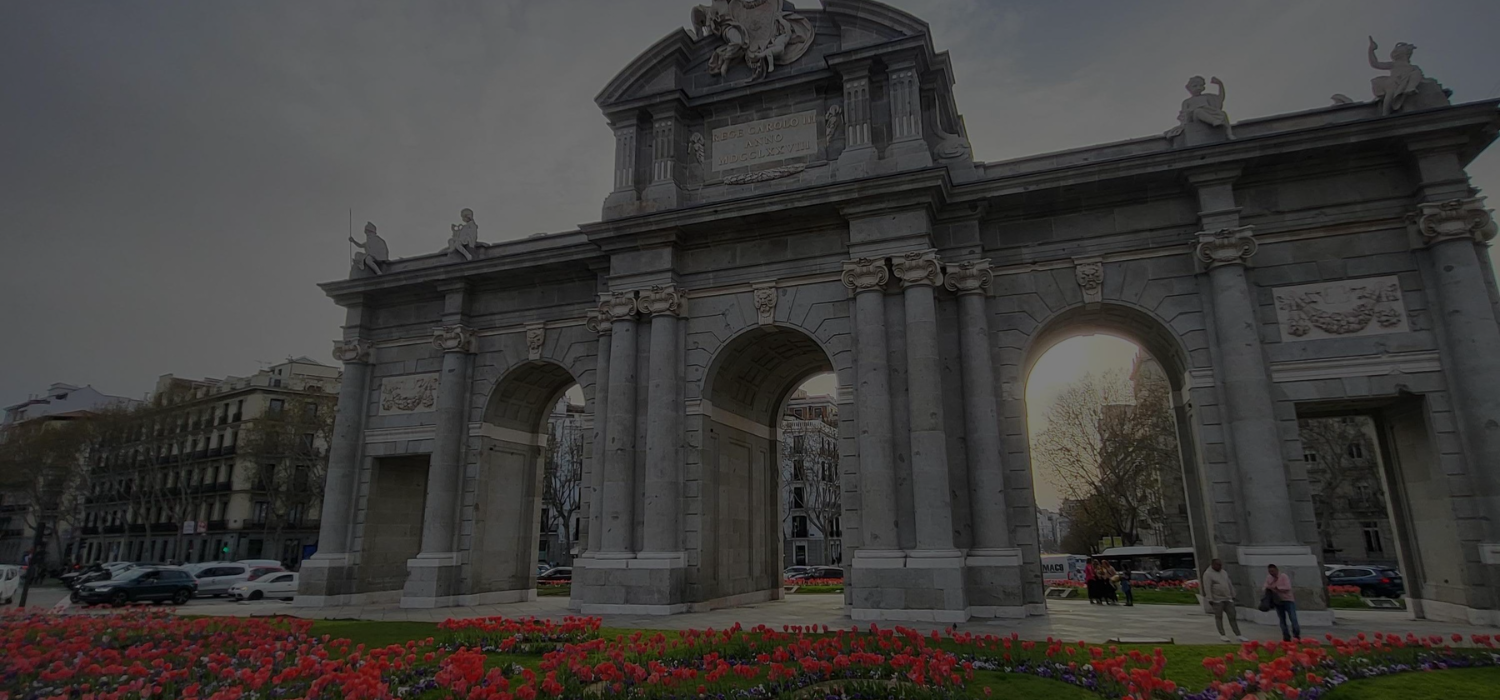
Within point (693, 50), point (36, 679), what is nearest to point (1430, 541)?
point (693, 50)

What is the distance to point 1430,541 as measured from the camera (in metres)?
16.2

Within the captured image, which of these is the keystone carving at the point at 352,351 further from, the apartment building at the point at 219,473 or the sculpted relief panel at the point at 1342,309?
the apartment building at the point at 219,473

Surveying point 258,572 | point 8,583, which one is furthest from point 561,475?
point 8,583

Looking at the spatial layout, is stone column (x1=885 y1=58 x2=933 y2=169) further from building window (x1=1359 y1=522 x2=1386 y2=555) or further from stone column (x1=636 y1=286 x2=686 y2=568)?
building window (x1=1359 y1=522 x2=1386 y2=555)

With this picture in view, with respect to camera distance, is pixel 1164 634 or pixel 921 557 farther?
pixel 921 557

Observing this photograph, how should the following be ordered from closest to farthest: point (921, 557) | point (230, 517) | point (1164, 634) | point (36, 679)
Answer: point (36, 679) < point (1164, 634) < point (921, 557) < point (230, 517)

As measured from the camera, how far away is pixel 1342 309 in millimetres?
16391

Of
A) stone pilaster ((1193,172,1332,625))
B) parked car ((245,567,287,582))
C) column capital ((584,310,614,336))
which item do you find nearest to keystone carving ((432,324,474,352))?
column capital ((584,310,614,336))

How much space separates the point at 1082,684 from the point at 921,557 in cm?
699

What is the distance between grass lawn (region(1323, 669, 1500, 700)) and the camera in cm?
862

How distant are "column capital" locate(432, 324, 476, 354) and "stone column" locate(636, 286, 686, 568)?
607 cm

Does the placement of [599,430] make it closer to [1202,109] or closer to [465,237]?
[465,237]

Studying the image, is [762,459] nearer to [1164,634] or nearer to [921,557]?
[921,557]

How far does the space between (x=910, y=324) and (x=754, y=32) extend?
9100 mm
